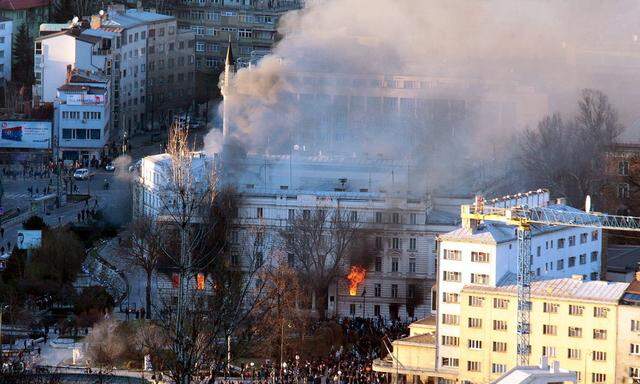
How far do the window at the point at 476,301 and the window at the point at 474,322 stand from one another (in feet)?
0.78

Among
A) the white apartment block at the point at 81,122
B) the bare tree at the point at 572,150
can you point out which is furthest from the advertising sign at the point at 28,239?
the white apartment block at the point at 81,122

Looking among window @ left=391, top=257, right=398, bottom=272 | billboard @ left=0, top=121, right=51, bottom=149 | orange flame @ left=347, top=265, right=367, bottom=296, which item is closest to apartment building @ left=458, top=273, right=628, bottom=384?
orange flame @ left=347, top=265, right=367, bottom=296

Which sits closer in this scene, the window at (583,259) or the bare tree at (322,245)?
the window at (583,259)

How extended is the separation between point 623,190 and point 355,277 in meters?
9.83

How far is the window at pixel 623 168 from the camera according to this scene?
67875 millimetres

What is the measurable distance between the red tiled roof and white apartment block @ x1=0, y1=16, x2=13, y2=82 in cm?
239

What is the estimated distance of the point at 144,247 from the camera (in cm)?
5975

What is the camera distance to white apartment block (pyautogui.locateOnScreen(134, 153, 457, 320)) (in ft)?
194

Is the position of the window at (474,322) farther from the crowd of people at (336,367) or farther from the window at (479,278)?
the crowd of people at (336,367)

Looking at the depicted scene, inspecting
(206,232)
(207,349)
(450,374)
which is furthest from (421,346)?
(207,349)

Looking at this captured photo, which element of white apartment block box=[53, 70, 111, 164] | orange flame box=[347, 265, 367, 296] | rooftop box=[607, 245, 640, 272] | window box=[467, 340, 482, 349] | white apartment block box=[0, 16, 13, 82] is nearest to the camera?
window box=[467, 340, 482, 349]

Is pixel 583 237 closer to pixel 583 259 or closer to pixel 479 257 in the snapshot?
pixel 583 259

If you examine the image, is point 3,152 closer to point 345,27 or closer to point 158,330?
point 345,27

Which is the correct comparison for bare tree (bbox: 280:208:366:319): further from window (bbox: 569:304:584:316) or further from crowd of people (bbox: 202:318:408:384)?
window (bbox: 569:304:584:316)
